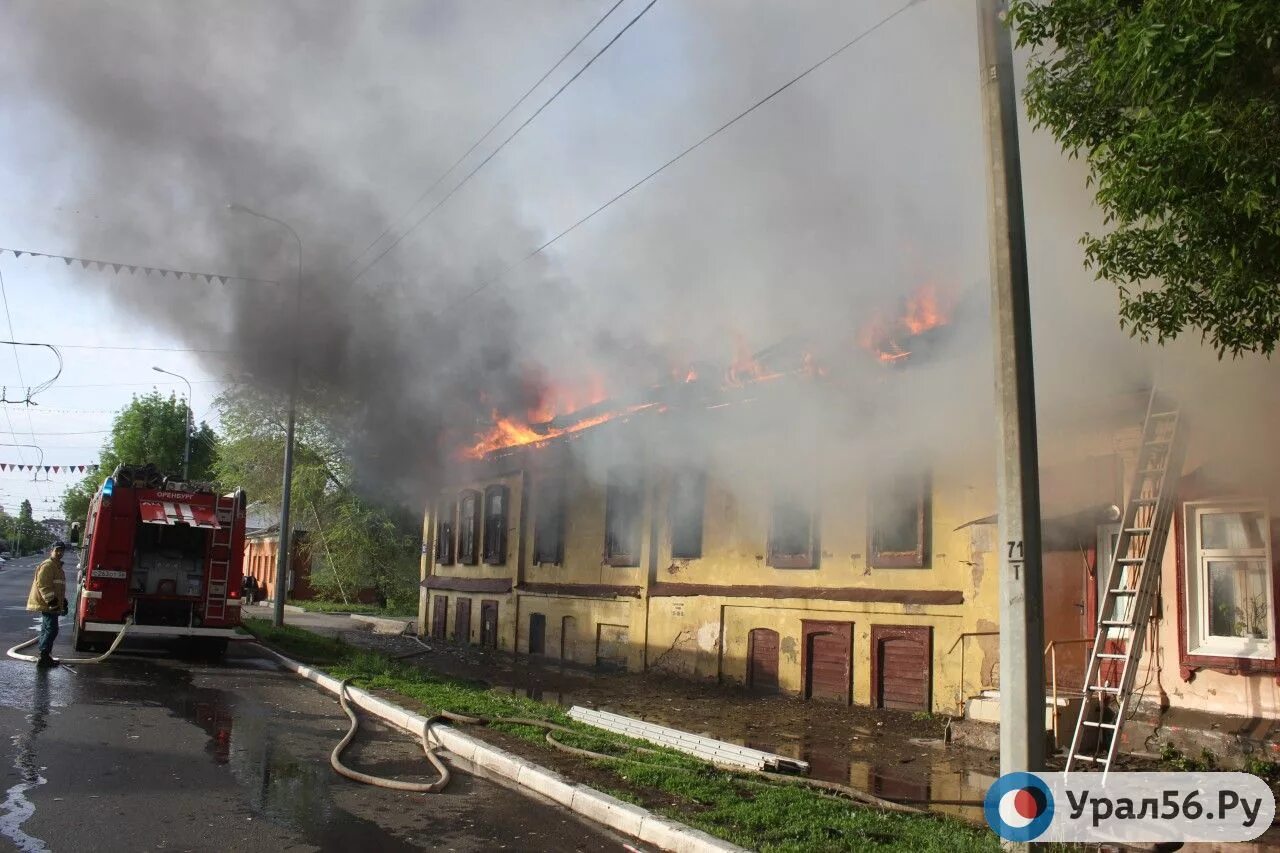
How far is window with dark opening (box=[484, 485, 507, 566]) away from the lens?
20.2 meters

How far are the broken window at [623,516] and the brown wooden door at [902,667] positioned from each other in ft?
→ 17.1

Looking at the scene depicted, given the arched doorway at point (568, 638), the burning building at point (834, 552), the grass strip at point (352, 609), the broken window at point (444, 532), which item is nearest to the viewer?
the burning building at point (834, 552)

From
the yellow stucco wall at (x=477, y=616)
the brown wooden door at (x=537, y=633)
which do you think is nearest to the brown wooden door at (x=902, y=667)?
the brown wooden door at (x=537, y=633)

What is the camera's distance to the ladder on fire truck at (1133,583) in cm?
603

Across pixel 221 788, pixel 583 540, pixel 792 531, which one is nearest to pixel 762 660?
pixel 792 531

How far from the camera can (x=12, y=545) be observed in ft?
428

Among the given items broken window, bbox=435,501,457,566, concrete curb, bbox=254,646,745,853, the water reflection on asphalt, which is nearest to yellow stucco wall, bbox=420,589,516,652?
broken window, bbox=435,501,457,566

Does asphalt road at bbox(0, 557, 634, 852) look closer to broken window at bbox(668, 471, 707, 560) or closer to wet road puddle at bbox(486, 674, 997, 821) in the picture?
wet road puddle at bbox(486, 674, 997, 821)

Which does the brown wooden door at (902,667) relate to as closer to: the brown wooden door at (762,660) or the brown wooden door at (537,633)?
the brown wooden door at (762,660)

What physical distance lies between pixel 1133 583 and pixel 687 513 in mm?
8154

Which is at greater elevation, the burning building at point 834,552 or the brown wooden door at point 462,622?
the burning building at point 834,552

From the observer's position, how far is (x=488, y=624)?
66.5 ft

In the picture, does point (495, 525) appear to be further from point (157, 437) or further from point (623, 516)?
point (157, 437)

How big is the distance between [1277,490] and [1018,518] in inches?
136
